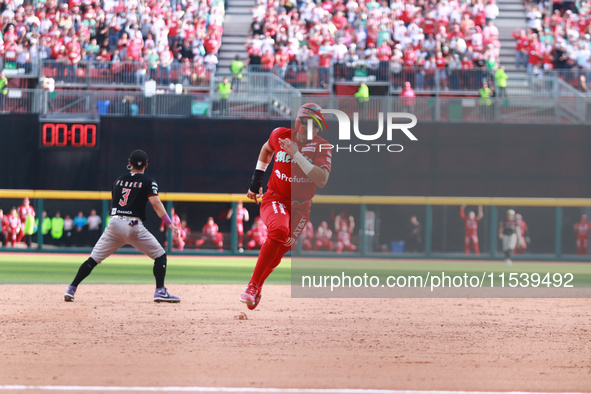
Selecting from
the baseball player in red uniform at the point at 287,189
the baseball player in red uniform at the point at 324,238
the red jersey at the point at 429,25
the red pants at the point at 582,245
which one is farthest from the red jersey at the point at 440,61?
the baseball player in red uniform at the point at 287,189

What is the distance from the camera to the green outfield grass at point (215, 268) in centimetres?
1461

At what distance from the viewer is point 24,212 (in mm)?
21359

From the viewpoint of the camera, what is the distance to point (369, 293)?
12281 millimetres

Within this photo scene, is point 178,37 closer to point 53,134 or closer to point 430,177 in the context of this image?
point 53,134

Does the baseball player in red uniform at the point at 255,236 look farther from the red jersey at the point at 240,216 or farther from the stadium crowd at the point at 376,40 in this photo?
the stadium crowd at the point at 376,40

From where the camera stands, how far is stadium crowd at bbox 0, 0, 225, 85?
2220 centimetres

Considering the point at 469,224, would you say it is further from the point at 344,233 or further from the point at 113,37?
the point at 113,37

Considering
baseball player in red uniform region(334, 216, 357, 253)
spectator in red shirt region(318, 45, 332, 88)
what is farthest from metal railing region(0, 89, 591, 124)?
baseball player in red uniform region(334, 216, 357, 253)

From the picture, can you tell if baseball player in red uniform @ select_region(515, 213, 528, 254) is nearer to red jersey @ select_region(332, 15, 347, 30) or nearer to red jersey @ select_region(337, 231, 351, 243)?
red jersey @ select_region(337, 231, 351, 243)

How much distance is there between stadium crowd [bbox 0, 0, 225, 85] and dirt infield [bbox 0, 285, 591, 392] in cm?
1245

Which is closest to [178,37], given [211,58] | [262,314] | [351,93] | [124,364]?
[211,58]

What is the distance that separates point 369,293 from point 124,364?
268 inches

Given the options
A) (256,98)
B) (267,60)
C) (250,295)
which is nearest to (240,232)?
(256,98)

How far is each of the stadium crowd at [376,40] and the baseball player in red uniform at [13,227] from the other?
7608mm
